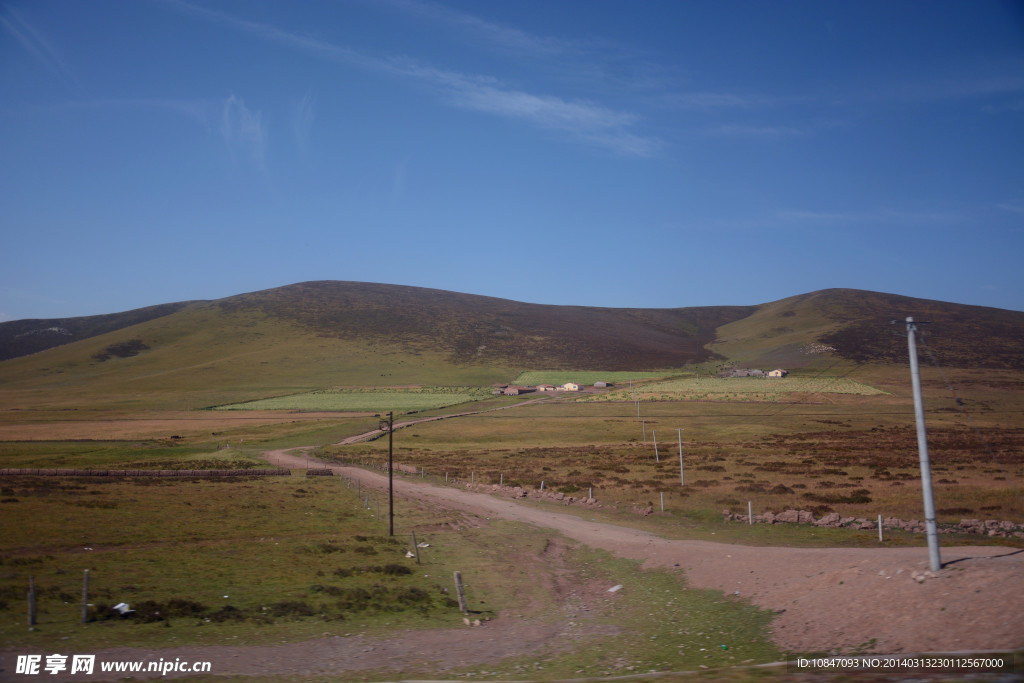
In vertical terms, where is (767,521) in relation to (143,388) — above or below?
below

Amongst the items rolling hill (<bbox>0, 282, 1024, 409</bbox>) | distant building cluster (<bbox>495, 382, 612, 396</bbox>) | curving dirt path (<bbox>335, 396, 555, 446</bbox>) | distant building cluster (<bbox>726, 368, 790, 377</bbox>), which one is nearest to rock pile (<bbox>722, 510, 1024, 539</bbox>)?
curving dirt path (<bbox>335, 396, 555, 446</bbox>)

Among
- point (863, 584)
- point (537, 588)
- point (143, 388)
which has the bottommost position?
point (537, 588)

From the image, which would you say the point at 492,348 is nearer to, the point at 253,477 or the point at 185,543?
the point at 253,477

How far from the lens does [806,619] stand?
17594mm

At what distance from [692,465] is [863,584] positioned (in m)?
38.9

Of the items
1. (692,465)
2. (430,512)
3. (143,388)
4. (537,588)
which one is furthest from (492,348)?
(537,588)

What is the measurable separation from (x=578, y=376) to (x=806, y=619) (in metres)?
148

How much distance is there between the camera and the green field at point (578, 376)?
158125mm

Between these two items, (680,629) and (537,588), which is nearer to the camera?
(680,629)

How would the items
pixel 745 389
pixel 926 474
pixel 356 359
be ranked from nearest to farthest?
pixel 926 474 < pixel 745 389 < pixel 356 359

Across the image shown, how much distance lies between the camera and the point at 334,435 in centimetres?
9075

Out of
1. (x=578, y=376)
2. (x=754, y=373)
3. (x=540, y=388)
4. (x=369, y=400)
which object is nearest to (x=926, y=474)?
(x=369, y=400)

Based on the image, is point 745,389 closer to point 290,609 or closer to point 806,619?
point 806,619

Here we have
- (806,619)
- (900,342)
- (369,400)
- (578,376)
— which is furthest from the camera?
(578,376)
